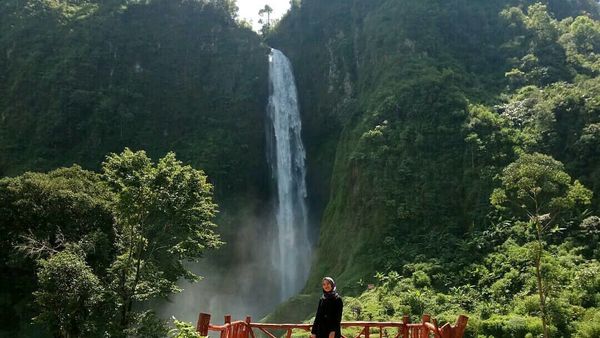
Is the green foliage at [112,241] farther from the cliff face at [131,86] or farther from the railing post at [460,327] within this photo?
the cliff face at [131,86]

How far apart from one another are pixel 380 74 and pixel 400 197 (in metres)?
14.8

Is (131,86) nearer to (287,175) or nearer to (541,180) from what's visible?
(287,175)

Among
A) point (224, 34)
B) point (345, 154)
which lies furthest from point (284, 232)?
point (224, 34)

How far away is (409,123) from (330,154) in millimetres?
11529

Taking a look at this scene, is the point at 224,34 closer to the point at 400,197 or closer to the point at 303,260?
the point at 303,260

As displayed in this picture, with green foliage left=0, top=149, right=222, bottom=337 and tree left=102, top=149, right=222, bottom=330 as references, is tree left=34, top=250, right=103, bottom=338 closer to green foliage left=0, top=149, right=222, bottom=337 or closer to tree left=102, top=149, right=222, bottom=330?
green foliage left=0, top=149, right=222, bottom=337

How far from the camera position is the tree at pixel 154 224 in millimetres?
18359

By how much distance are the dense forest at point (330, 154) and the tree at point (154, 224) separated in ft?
0.27

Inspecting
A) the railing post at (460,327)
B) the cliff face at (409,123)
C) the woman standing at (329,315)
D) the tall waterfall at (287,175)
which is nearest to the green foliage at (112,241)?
the cliff face at (409,123)

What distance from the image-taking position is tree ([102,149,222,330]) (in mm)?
18359

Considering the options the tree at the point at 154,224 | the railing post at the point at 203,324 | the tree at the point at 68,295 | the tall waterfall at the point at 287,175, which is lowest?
the railing post at the point at 203,324

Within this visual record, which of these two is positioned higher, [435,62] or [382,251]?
[435,62]

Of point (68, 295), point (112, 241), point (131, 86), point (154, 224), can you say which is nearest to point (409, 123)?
point (154, 224)

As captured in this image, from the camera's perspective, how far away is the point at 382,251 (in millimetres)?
26875
